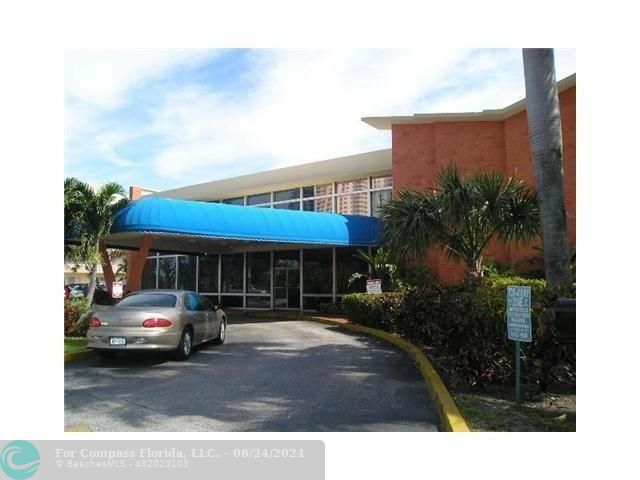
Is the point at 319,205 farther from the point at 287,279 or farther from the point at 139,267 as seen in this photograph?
the point at 139,267

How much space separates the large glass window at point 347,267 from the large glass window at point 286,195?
141 inches

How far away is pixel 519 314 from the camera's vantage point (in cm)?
596

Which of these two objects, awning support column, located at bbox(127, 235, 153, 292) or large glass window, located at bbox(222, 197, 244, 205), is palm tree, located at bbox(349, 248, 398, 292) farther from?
large glass window, located at bbox(222, 197, 244, 205)

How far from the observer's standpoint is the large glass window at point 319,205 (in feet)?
67.9

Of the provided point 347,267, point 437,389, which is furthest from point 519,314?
point 347,267

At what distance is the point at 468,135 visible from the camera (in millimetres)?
16297

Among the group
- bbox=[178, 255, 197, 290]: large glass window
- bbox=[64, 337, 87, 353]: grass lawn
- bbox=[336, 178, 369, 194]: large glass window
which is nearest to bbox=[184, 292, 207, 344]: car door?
bbox=[64, 337, 87, 353]: grass lawn

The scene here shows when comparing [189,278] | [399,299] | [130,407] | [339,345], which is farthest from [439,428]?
[189,278]

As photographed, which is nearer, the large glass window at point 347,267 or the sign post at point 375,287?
the sign post at point 375,287

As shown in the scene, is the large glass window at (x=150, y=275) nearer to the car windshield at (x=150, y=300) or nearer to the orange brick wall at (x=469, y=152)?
the orange brick wall at (x=469, y=152)

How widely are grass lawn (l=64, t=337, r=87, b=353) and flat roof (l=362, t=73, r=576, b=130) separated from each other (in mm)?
10811

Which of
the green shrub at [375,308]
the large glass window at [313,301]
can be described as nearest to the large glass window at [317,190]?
the large glass window at [313,301]

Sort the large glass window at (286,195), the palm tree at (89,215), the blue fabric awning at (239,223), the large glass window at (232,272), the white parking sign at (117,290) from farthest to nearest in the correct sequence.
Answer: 1. the large glass window at (232,272)
2. the large glass window at (286,195)
3. the blue fabric awning at (239,223)
4. the palm tree at (89,215)
5. the white parking sign at (117,290)

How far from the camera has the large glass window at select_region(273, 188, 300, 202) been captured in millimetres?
21969
